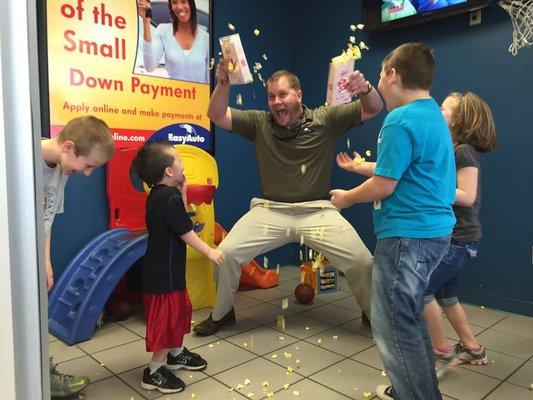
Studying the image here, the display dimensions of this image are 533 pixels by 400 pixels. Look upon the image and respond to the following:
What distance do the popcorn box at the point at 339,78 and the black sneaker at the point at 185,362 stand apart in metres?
1.63

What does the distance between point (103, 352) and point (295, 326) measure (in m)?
1.11

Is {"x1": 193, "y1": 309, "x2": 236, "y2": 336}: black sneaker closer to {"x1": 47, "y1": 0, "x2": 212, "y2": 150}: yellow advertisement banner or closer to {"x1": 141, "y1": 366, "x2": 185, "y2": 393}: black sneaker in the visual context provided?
{"x1": 141, "y1": 366, "x2": 185, "y2": 393}: black sneaker

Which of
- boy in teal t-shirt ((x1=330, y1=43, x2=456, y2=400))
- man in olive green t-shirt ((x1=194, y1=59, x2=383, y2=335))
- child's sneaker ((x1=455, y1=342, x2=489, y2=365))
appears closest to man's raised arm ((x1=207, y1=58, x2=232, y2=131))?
man in olive green t-shirt ((x1=194, y1=59, x2=383, y2=335))

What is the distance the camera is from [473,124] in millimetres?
2203

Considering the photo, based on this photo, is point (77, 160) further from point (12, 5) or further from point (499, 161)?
point (499, 161)

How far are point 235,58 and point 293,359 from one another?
157 centimetres

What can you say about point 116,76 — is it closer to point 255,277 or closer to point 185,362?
point 255,277

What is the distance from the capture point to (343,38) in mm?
4051

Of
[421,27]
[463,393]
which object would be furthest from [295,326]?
[421,27]

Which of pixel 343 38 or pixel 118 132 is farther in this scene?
pixel 343 38

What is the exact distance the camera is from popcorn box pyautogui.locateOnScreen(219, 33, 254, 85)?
239 cm

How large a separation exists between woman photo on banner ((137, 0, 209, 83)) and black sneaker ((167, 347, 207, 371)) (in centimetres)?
208

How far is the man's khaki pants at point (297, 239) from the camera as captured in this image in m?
2.66

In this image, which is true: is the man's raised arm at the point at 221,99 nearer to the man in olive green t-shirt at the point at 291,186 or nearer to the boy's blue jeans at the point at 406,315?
the man in olive green t-shirt at the point at 291,186
